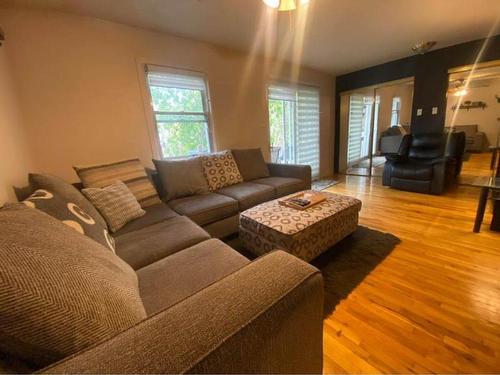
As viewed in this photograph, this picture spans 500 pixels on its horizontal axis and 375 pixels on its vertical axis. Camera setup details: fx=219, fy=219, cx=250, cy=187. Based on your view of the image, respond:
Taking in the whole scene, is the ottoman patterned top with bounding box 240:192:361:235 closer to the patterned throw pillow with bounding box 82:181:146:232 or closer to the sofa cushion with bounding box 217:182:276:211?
the sofa cushion with bounding box 217:182:276:211

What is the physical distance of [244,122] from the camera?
3408 mm

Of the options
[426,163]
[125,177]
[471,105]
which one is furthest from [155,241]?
[471,105]

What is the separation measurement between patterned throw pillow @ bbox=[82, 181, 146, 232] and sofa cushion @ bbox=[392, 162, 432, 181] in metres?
3.86

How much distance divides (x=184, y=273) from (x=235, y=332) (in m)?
0.63

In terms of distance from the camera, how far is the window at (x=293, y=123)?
3.96 m

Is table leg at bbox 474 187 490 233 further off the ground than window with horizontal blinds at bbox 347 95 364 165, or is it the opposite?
window with horizontal blinds at bbox 347 95 364 165

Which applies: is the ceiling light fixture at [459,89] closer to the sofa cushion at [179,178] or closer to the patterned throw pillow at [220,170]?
the patterned throw pillow at [220,170]

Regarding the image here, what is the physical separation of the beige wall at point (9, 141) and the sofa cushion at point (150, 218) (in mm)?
681

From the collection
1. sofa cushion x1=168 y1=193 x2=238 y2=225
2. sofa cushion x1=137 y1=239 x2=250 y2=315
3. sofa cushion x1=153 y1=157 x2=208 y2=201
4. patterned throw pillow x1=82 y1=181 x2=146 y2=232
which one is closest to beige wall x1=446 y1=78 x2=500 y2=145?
sofa cushion x1=168 y1=193 x2=238 y2=225

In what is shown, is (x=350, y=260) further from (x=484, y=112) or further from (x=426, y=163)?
(x=484, y=112)

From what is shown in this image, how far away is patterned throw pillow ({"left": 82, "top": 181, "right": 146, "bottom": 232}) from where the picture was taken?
155 centimetres

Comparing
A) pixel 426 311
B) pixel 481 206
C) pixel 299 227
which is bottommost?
pixel 426 311

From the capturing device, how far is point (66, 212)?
41.0 inches

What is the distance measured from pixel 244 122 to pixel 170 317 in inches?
125
